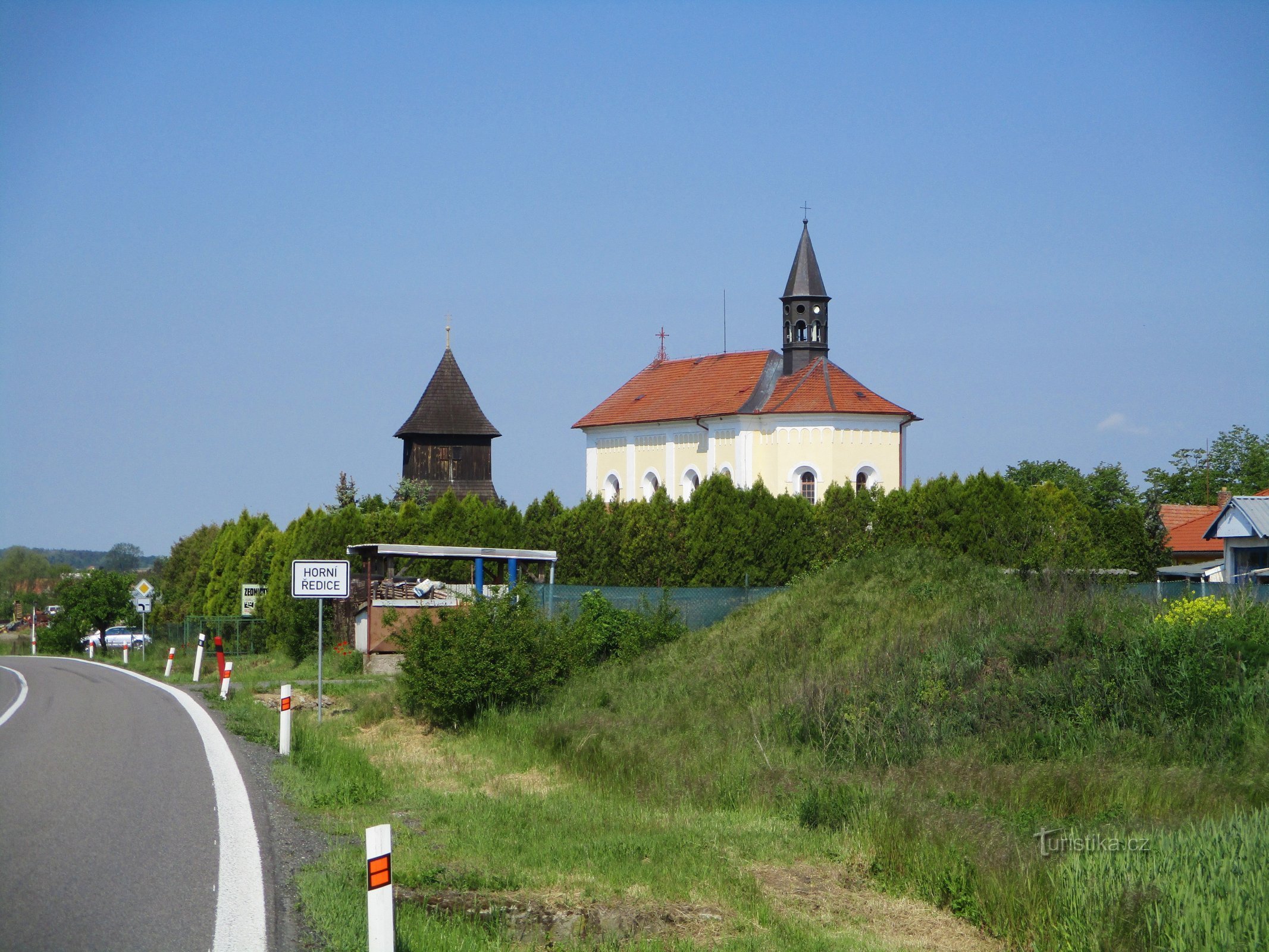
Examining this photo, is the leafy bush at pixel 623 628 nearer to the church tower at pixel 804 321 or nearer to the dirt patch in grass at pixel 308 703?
the dirt patch in grass at pixel 308 703

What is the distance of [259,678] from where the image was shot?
2895cm

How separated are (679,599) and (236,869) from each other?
69.1 ft

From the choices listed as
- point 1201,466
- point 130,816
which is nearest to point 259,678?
point 130,816

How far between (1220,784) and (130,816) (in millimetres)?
9779

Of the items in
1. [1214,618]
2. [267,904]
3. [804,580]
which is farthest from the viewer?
[804,580]

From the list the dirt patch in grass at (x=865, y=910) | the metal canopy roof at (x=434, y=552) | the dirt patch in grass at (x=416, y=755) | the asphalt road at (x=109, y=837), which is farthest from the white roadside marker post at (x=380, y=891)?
the metal canopy roof at (x=434, y=552)

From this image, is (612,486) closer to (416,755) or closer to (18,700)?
(18,700)

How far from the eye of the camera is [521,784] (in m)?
→ 13.4

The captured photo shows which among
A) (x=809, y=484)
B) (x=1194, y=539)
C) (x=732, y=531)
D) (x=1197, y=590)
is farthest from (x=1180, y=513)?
(x=1197, y=590)

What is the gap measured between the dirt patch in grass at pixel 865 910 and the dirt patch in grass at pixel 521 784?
4.42 metres

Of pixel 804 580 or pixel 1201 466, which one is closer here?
pixel 804 580

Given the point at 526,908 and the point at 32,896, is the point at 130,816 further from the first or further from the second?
the point at 526,908

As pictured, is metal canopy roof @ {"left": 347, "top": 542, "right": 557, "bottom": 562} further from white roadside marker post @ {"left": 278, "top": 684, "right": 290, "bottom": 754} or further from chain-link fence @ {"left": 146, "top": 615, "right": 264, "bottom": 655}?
white roadside marker post @ {"left": 278, "top": 684, "right": 290, "bottom": 754}

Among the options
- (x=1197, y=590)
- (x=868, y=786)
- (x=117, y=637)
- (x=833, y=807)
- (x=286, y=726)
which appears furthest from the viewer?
(x=117, y=637)
